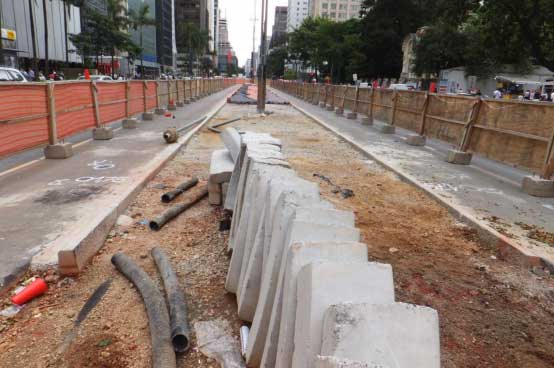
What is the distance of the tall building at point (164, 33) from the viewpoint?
117 m

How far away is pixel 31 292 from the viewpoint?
3391 millimetres

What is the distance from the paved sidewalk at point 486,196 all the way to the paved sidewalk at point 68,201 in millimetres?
4556

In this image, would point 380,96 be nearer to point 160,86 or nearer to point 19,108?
point 160,86

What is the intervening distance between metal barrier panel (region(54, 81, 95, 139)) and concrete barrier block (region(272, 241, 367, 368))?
7.67 m

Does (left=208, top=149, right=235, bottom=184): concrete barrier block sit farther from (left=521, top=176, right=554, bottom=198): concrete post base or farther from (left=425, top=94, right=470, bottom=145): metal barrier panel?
(left=425, top=94, right=470, bottom=145): metal barrier panel

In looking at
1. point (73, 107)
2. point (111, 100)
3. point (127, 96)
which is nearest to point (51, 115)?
point (73, 107)

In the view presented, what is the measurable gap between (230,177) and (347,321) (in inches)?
161

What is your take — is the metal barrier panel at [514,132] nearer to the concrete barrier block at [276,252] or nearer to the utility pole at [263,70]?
the concrete barrier block at [276,252]

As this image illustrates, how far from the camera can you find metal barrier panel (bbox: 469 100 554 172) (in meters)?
7.47

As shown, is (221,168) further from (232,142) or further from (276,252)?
(276,252)

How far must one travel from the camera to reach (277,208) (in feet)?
9.23

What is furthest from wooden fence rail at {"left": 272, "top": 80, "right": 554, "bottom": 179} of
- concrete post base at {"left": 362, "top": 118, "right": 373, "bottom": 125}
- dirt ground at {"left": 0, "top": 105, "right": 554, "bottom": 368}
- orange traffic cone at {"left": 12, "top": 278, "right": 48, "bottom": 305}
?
orange traffic cone at {"left": 12, "top": 278, "right": 48, "bottom": 305}

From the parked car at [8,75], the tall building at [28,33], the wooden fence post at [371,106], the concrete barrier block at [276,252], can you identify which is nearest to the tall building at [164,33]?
the tall building at [28,33]

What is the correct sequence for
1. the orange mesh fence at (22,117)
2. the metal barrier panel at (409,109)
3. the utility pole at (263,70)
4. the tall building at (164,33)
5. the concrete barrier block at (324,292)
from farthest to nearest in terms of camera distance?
1. the tall building at (164,33)
2. the utility pole at (263,70)
3. the metal barrier panel at (409,109)
4. the orange mesh fence at (22,117)
5. the concrete barrier block at (324,292)
